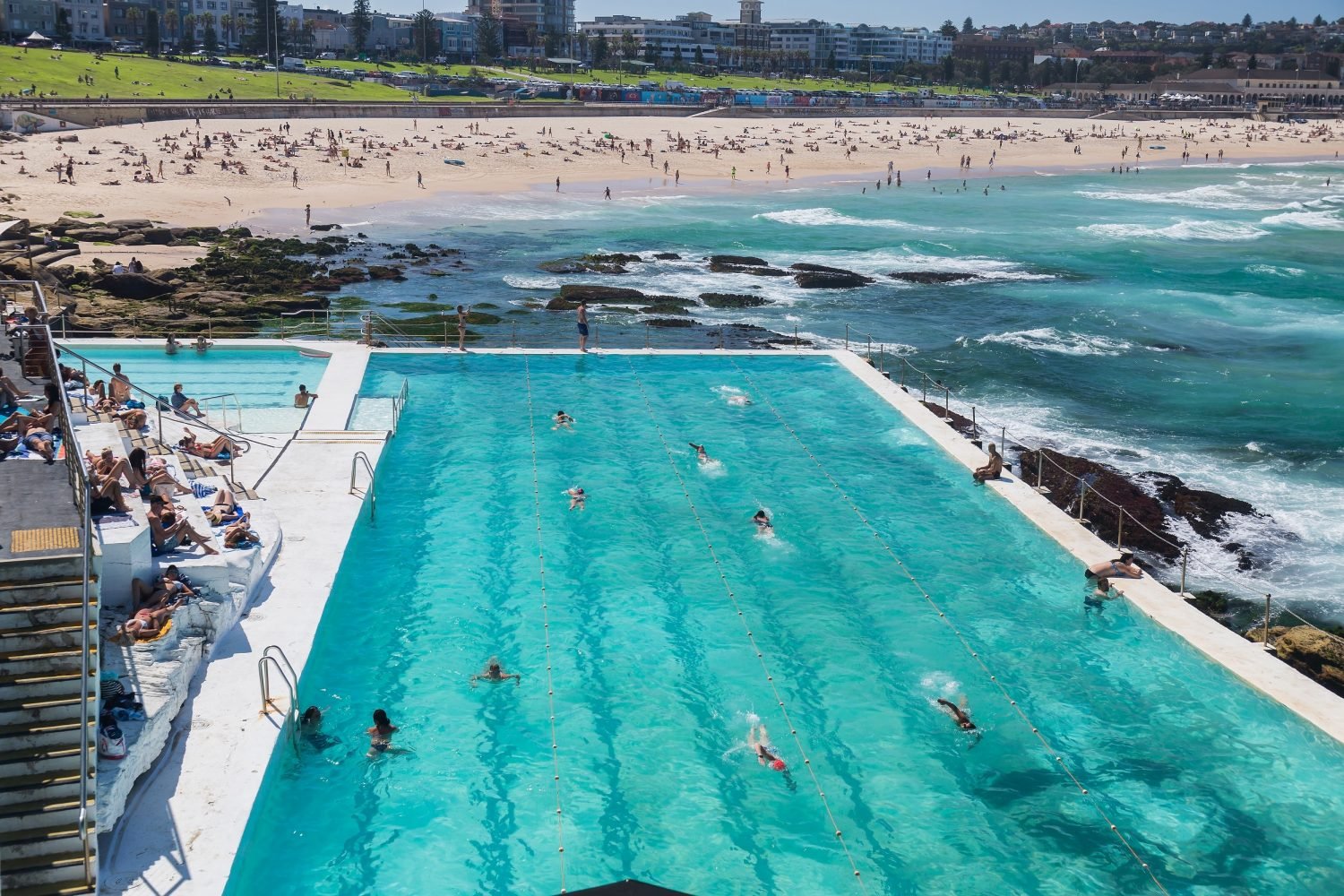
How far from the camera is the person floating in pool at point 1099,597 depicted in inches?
677

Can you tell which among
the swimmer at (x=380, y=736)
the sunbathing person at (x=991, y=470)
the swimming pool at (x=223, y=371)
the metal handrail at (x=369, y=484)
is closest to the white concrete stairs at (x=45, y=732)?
the swimmer at (x=380, y=736)

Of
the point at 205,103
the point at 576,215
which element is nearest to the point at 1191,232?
the point at 576,215

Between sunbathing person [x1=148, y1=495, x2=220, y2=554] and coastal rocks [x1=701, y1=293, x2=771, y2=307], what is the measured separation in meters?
29.5

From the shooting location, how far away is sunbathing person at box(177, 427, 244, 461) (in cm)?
1973

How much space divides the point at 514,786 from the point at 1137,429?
2177 cm

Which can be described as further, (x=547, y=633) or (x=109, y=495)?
(x=547, y=633)

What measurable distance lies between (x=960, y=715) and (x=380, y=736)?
7094 mm

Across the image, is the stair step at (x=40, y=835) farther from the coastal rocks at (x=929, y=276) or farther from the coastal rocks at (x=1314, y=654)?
the coastal rocks at (x=929, y=276)

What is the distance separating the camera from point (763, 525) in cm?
1986

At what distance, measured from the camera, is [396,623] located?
16297mm

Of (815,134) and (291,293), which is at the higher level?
(815,134)

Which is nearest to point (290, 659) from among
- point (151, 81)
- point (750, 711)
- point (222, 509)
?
point (222, 509)

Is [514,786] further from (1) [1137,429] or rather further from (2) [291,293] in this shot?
(2) [291,293]

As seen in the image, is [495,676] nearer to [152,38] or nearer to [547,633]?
[547,633]
